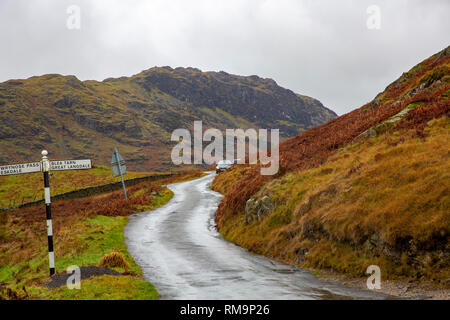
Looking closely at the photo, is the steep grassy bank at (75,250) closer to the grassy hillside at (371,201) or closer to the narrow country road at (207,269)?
the narrow country road at (207,269)

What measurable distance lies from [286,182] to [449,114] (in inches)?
337

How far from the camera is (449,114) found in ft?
58.2

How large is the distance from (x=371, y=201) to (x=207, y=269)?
6.18 m

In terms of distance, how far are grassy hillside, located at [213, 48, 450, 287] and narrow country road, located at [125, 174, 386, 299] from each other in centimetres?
120

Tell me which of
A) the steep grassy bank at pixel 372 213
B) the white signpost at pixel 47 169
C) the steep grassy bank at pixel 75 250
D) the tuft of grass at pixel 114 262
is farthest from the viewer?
the tuft of grass at pixel 114 262

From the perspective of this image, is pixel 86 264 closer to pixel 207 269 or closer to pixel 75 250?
pixel 75 250

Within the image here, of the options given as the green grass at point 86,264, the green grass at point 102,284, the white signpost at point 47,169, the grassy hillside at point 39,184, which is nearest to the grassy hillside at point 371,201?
the green grass at point 102,284

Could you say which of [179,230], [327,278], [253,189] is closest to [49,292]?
[327,278]

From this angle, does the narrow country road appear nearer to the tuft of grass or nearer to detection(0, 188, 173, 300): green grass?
detection(0, 188, 173, 300): green grass

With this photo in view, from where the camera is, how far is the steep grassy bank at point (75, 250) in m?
9.73

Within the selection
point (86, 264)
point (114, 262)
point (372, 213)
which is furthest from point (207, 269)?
point (372, 213)

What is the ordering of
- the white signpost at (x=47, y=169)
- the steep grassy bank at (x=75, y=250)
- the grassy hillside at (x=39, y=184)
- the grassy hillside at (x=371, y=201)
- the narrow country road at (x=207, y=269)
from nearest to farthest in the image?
1. the steep grassy bank at (x=75, y=250)
2. the narrow country road at (x=207, y=269)
3. the grassy hillside at (x=371, y=201)
4. the white signpost at (x=47, y=169)
5. the grassy hillside at (x=39, y=184)

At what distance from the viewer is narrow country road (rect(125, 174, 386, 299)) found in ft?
32.4

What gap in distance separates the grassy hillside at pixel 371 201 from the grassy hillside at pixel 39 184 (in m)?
46.7
